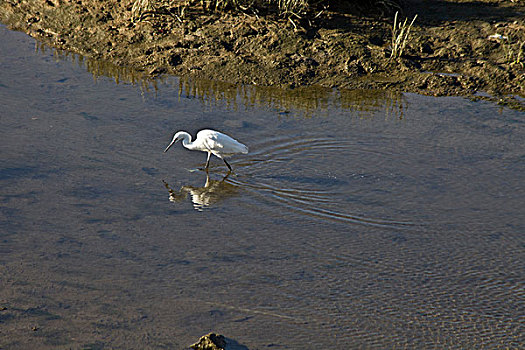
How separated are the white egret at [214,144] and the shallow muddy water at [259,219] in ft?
0.73

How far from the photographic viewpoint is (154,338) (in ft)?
15.1

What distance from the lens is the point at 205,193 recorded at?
21.9 feet

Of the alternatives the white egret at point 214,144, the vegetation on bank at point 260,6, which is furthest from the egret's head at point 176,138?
the vegetation on bank at point 260,6

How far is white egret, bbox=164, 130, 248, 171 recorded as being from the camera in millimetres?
6863

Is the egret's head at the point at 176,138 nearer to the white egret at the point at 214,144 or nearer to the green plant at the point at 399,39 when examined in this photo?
the white egret at the point at 214,144

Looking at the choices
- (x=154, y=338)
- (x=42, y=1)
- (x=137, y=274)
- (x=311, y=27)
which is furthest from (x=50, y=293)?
(x=42, y=1)

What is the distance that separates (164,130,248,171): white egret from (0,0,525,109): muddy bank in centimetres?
205

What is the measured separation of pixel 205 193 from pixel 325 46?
3.54 meters

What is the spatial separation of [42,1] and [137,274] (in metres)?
7.15

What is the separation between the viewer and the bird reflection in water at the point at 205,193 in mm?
6480

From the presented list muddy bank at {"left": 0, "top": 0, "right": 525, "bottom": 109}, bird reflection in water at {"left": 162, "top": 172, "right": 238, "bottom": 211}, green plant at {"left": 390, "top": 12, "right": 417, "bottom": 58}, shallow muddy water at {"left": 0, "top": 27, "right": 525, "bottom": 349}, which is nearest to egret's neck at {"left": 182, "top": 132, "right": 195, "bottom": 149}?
shallow muddy water at {"left": 0, "top": 27, "right": 525, "bottom": 349}

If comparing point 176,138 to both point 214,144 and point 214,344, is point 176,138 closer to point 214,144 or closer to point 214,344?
point 214,144

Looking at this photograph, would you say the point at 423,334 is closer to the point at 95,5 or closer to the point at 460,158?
the point at 460,158

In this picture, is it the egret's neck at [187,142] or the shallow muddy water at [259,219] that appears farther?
the egret's neck at [187,142]
